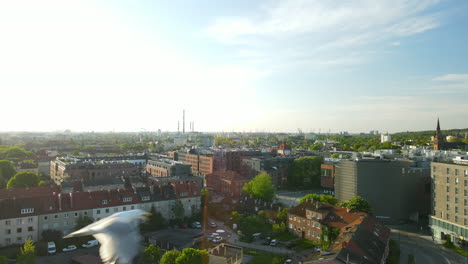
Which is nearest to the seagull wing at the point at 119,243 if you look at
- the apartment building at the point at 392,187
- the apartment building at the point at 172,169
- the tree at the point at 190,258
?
the tree at the point at 190,258

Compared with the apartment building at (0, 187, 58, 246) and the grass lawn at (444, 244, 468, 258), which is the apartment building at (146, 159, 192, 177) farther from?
the grass lawn at (444, 244, 468, 258)

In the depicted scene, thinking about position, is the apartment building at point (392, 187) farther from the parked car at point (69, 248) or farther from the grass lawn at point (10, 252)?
the grass lawn at point (10, 252)

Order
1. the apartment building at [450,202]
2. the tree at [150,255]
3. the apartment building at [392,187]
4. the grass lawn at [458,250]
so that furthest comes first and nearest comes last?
1. the apartment building at [392,187]
2. the apartment building at [450,202]
3. the grass lawn at [458,250]
4. the tree at [150,255]

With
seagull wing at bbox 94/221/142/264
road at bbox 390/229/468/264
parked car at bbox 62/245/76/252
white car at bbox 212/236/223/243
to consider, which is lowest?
road at bbox 390/229/468/264

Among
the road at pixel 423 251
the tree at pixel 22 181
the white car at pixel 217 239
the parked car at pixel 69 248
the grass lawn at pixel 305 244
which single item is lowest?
the road at pixel 423 251

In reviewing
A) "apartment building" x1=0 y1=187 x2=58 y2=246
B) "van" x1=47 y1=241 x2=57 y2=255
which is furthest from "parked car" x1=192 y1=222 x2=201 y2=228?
"apartment building" x1=0 y1=187 x2=58 y2=246

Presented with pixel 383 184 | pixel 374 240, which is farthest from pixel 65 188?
pixel 383 184

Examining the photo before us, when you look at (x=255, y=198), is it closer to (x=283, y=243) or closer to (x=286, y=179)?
(x=283, y=243)
